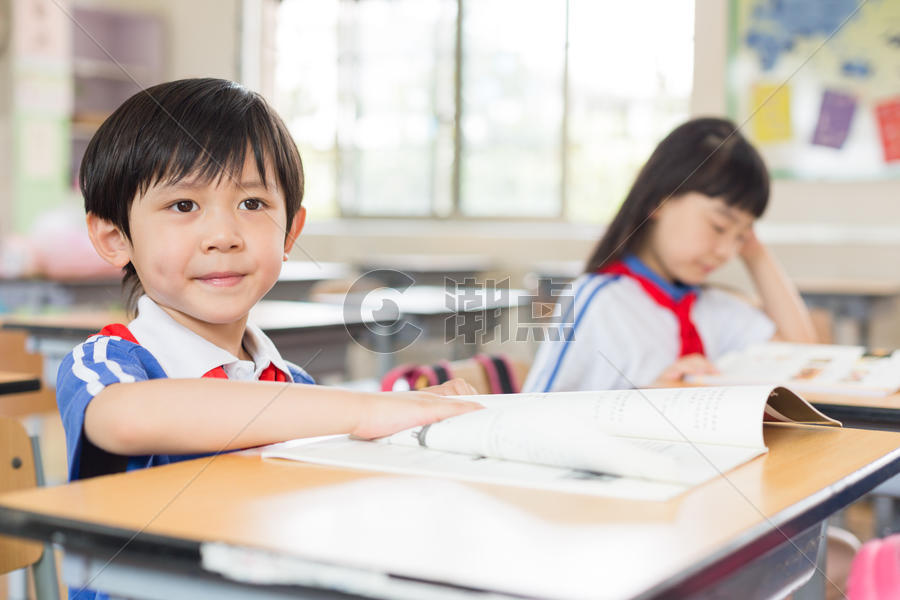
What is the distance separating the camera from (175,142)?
0.88 metres

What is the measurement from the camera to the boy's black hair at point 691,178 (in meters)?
1.75

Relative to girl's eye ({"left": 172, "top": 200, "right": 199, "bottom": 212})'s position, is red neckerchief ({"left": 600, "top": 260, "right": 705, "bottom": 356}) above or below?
below

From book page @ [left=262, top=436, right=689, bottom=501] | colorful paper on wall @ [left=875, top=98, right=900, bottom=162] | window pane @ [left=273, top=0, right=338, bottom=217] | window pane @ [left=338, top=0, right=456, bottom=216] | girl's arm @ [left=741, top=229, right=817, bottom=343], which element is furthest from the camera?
window pane @ [left=273, top=0, right=338, bottom=217]

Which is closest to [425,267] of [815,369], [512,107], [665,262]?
[512,107]

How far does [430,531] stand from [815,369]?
98 centimetres

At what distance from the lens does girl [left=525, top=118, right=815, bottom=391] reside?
5.48ft

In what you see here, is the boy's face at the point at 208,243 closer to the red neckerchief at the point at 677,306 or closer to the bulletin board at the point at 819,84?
the red neckerchief at the point at 677,306

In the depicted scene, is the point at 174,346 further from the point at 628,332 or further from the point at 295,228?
the point at 628,332

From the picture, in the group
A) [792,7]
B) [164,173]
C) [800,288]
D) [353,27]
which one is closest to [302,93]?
[353,27]

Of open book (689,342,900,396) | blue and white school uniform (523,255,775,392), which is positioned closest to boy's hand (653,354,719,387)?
open book (689,342,900,396)

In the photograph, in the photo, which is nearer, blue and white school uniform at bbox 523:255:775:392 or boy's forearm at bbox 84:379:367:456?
boy's forearm at bbox 84:379:367:456

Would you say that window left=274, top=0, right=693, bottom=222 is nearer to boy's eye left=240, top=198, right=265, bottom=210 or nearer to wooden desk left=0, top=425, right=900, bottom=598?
boy's eye left=240, top=198, right=265, bottom=210

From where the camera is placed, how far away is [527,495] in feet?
1.88

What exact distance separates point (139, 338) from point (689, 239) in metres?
1.12
